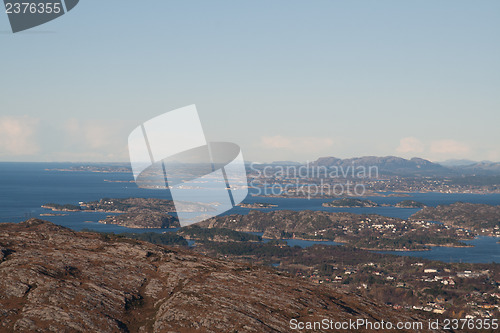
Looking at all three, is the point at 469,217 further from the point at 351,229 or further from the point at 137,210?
the point at 137,210

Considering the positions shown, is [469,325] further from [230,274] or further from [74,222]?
[74,222]

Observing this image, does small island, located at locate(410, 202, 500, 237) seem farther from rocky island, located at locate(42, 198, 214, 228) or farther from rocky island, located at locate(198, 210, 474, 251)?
rocky island, located at locate(42, 198, 214, 228)

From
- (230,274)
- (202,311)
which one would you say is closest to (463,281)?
(230,274)

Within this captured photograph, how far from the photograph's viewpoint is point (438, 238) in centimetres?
14175

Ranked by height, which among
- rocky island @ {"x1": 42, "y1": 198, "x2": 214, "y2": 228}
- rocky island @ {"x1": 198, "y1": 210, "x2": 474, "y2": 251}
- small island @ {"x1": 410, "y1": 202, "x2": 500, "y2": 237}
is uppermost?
rocky island @ {"x1": 42, "y1": 198, "x2": 214, "y2": 228}

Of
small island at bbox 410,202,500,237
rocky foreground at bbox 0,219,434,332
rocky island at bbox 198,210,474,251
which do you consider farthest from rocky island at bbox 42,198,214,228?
rocky foreground at bbox 0,219,434,332

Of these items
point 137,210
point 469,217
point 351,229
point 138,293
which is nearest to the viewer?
point 138,293

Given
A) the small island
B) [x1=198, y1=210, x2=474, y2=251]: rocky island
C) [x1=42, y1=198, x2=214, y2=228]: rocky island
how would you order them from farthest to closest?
the small island, [x1=42, y1=198, x2=214, y2=228]: rocky island, [x1=198, y1=210, x2=474, y2=251]: rocky island

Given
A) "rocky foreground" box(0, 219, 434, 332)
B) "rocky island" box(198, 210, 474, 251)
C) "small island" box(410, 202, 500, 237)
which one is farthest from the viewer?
→ "small island" box(410, 202, 500, 237)

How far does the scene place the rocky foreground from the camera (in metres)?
28.7

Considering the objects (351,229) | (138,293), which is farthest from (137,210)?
(138,293)

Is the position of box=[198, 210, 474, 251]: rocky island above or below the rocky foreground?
below

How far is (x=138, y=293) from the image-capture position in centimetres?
3347

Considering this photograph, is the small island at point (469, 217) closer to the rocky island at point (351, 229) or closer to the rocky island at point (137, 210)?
the rocky island at point (351, 229)
